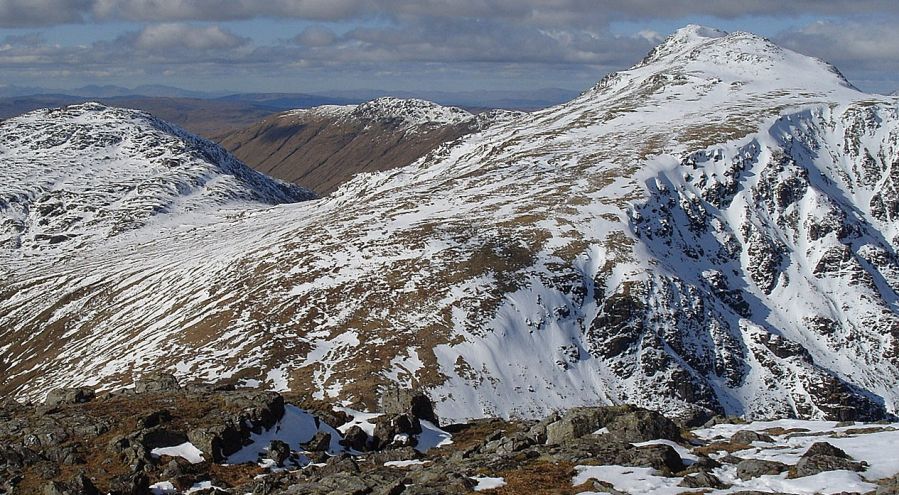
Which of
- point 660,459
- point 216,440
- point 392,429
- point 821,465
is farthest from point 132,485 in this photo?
point 821,465

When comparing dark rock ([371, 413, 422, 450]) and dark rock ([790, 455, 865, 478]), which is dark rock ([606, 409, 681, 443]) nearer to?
dark rock ([790, 455, 865, 478])

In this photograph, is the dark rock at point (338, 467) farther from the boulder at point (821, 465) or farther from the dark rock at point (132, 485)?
the boulder at point (821, 465)

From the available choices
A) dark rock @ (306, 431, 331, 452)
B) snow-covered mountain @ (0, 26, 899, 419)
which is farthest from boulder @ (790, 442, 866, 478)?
snow-covered mountain @ (0, 26, 899, 419)

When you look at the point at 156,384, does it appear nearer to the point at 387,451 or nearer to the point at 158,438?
the point at 158,438

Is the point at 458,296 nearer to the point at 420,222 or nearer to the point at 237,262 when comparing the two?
the point at 420,222

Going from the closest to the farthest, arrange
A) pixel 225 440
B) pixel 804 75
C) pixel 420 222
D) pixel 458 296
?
pixel 225 440, pixel 458 296, pixel 420 222, pixel 804 75

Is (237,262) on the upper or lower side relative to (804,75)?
lower

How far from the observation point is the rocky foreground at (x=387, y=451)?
957 inches

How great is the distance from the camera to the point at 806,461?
80.8 ft

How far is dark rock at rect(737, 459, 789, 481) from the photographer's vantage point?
→ 971 inches

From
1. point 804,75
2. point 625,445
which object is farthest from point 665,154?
point 625,445

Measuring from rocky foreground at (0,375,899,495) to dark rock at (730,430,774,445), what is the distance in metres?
0.09

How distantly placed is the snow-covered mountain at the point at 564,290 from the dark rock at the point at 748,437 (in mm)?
36963

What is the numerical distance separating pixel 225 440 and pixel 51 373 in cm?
6979
